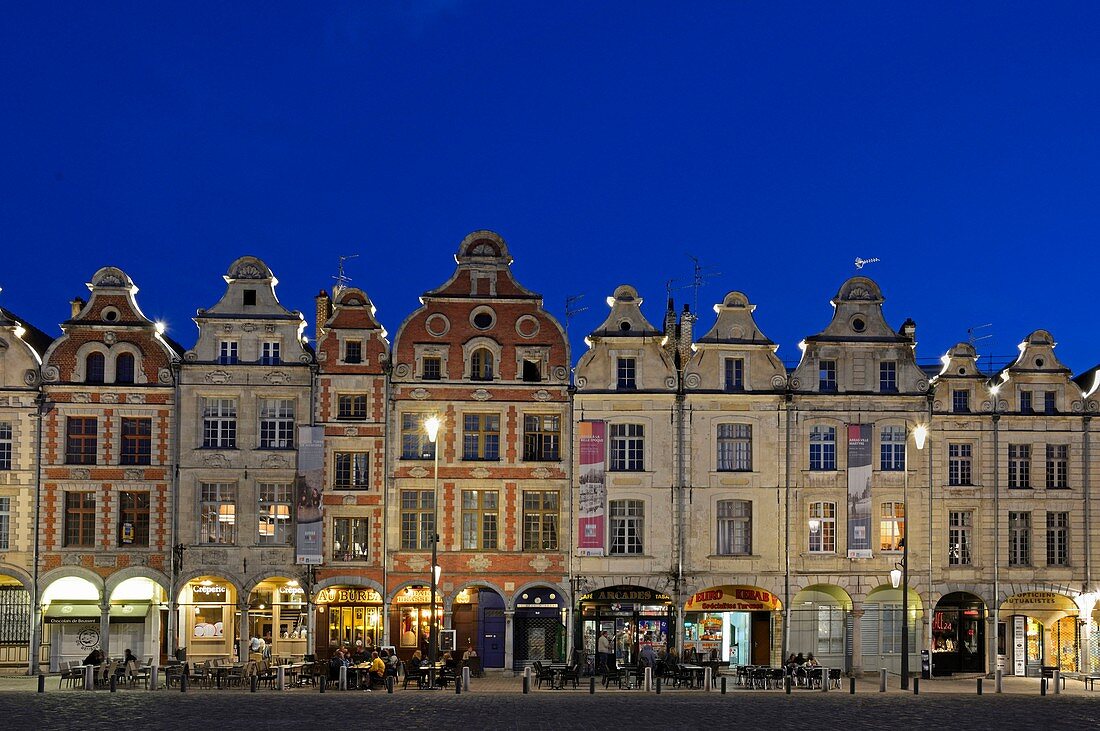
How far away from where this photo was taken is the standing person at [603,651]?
4850cm

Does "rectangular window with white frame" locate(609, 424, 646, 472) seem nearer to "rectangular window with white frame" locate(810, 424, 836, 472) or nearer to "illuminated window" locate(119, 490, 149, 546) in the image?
"rectangular window with white frame" locate(810, 424, 836, 472)

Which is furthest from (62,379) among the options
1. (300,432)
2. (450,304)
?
(450,304)

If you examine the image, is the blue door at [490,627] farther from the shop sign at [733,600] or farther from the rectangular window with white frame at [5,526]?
the rectangular window with white frame at [5,526]

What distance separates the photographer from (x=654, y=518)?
164 ft

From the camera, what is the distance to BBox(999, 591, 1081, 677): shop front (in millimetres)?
50750

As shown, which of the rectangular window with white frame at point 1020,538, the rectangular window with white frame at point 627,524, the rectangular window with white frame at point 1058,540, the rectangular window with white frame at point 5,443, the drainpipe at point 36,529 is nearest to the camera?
the drainpipe at point 36,529

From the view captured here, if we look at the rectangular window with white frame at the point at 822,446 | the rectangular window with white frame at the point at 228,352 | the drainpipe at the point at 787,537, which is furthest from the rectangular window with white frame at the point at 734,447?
the rectangular window with white frame at the point at 228,352

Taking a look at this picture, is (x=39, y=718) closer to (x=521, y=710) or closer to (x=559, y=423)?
(x=521, y=710)

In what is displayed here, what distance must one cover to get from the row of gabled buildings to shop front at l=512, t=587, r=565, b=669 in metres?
0.08

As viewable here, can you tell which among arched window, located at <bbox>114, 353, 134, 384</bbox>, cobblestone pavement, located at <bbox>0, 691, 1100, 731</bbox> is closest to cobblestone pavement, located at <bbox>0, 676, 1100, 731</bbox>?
cobblestone pavement, located at <bbox>0, 691, 1100, 731</bbox>

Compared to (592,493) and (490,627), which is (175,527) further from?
(592,493)

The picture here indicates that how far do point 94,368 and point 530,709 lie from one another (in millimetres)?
22809

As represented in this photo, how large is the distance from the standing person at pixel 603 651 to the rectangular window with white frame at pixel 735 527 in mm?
5264

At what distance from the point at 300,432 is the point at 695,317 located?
673 inches
